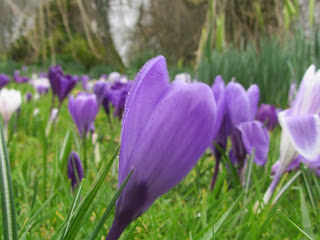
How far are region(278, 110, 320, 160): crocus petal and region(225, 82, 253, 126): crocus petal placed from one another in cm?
17

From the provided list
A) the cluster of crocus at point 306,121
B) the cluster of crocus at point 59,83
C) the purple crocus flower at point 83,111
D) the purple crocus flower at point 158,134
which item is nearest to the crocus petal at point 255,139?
the cluster of crocus at point 306,121

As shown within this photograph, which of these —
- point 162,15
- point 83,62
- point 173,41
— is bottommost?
point 83,62

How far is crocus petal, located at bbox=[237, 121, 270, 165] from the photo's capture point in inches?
34.0

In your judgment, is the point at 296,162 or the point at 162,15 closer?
the point at 296,162

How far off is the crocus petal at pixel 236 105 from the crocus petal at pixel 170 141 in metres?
0.49

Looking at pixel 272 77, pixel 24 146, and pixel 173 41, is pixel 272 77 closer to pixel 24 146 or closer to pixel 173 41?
pixel 24 146

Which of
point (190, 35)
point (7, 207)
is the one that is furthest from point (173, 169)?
point (190, 35)

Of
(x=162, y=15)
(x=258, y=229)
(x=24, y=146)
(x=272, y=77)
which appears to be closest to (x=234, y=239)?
(x=258, y=229)

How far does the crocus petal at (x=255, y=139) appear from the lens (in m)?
0.86

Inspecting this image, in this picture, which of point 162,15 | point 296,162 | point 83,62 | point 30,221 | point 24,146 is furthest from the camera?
point 83,62

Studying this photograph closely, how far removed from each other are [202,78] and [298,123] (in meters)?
2.26

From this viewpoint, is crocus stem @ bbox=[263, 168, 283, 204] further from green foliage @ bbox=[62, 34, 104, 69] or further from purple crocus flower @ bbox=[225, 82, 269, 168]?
green foliage @ bbox=[62, 34, 104, 69]

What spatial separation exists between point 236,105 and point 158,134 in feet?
1.72

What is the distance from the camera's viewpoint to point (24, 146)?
6.45ft
